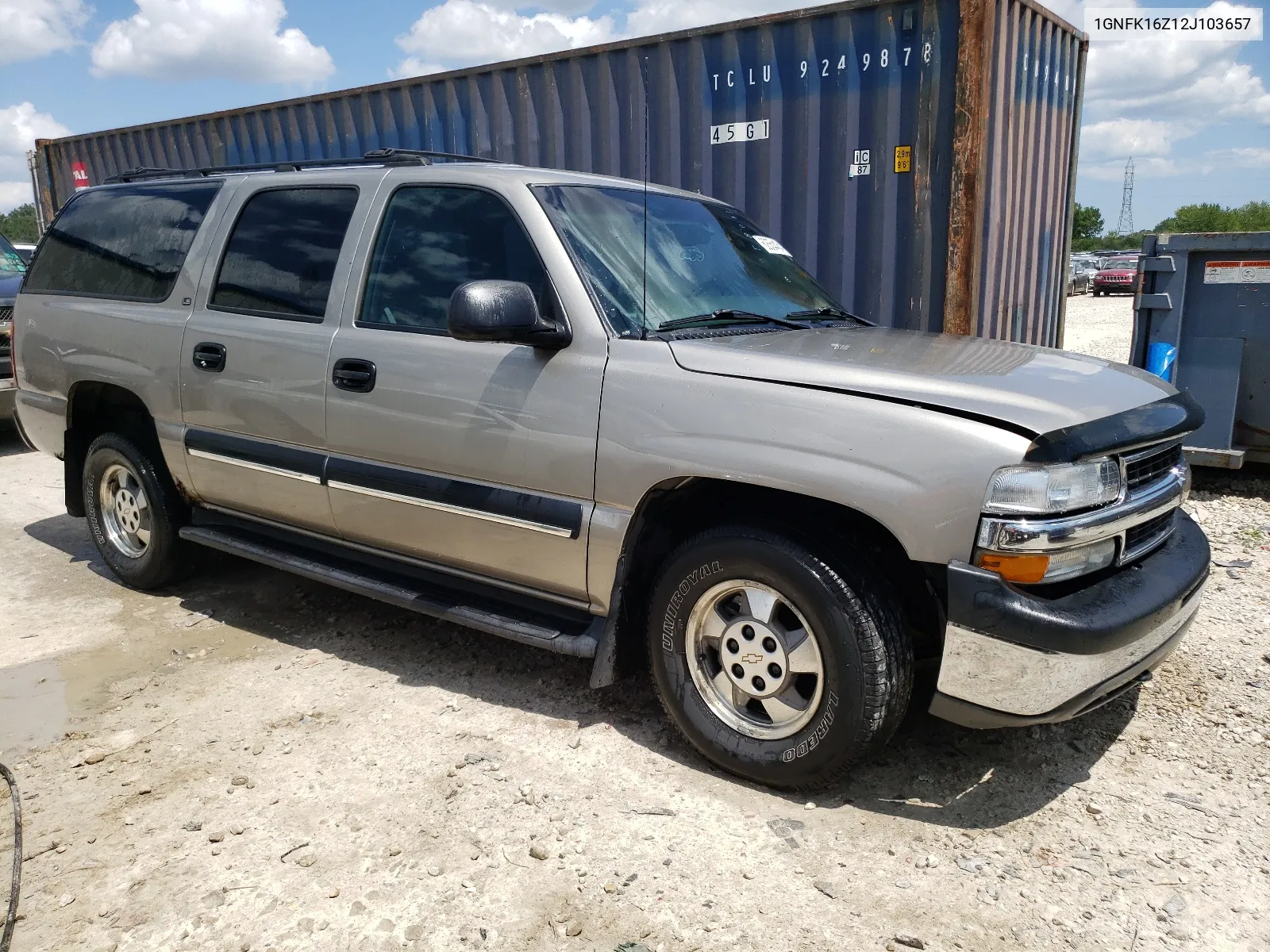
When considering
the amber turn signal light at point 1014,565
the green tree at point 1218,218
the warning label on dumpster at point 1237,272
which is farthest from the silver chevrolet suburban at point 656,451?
the green tree at point 1218,218

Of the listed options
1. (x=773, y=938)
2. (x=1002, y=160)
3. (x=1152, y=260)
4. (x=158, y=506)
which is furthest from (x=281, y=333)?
(x=1152, y=260)

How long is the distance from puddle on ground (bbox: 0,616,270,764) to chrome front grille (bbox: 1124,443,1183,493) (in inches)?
133

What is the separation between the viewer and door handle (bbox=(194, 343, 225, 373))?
3969 mm

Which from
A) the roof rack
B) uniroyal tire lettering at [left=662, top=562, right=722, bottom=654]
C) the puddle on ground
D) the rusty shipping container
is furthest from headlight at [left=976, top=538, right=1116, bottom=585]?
the rusty shipping container

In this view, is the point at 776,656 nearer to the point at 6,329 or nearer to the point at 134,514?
the point at 134,514

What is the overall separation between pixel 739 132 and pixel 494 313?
4.21 metres

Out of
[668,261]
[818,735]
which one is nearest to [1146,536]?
[818,735]

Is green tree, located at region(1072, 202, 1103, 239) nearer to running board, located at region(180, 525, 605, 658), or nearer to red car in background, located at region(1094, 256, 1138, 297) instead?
red car in background, located at region(1094, 256, 1138, 297)

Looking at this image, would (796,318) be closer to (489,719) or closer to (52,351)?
(489,719)

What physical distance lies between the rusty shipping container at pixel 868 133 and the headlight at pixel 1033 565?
11.9ft

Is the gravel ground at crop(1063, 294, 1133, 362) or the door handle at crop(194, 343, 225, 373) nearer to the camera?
the door handle at crop(194, 343, 225, 373)

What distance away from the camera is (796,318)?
3.53 metres

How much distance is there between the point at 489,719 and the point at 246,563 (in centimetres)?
246

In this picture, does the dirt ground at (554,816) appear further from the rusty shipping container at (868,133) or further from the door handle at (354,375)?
the rusty shipping container at (868,133)
